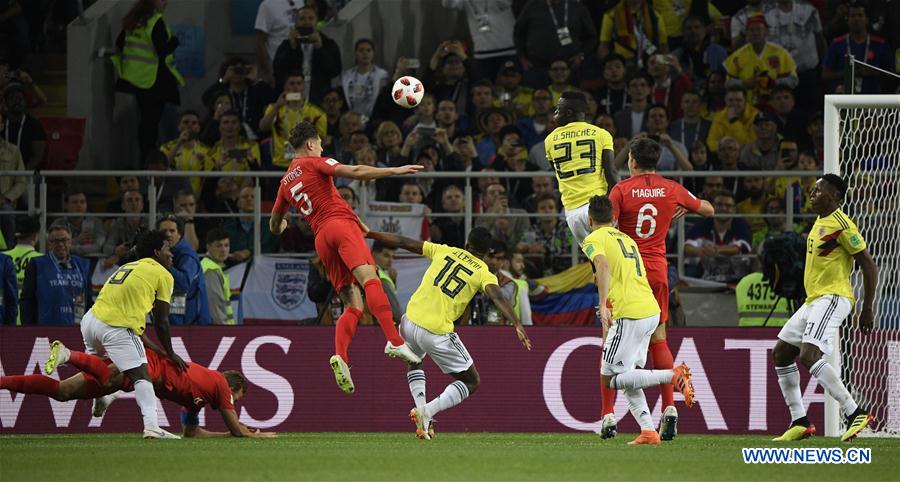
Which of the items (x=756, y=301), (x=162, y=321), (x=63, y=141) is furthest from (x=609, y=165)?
(x=63, y=141)

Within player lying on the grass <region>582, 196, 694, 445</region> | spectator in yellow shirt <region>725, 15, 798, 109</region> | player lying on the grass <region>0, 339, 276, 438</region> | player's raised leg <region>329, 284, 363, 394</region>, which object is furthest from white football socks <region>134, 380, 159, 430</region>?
spectator in yellow shirt <region>725, 15, 798, 109</region>

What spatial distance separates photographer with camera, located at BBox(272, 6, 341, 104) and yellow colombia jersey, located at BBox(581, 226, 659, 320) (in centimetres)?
948

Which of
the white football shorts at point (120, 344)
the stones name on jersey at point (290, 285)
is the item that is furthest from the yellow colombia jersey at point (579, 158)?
the stones name on jersey at point (290, 285)

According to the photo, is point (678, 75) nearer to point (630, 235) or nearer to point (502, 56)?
point (502, 56)

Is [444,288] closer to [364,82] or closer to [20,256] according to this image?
[20,256]

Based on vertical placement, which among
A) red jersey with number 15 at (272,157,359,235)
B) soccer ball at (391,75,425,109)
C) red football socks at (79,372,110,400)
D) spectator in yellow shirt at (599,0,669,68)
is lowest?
red football socks at (79,372,110,400)

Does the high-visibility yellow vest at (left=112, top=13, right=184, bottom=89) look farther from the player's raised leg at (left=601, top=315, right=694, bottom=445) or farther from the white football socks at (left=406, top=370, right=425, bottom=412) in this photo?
the player's raised leg at (left=601, top=315, right=694, bottom=445)

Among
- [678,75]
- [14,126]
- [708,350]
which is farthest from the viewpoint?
[678,75]

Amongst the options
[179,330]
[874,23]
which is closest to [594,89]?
[874,23]

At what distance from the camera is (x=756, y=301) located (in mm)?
16438

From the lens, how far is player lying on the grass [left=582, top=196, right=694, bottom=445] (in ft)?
38.1

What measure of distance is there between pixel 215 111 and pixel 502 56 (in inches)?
169

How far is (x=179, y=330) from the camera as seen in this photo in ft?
51.6

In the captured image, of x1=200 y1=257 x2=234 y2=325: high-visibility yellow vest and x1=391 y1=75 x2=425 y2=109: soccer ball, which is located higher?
x1=391 y1=75 x2=425 y2=109: soccer ball
